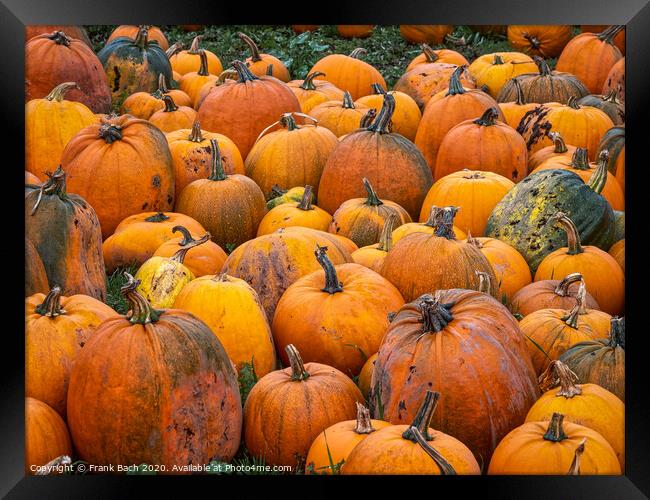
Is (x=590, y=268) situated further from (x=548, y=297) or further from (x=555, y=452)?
(x=555, y=452)

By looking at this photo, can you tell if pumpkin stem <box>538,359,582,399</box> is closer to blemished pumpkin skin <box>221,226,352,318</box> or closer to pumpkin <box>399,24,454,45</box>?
blemished pumpkin skin <box>221,226,352,318</box>

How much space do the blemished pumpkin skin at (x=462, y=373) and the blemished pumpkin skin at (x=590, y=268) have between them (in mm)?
1235

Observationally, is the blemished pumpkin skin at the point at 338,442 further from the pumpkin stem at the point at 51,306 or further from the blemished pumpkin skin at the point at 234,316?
the pumpkin stem at the point at 51,306

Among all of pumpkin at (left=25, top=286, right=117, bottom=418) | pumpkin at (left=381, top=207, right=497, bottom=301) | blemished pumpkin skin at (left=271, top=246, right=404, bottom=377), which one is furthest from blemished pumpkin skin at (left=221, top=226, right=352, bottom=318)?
pumpkin at (left=25, top=286, right=117, bottom=418)

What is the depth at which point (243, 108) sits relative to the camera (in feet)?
21.9

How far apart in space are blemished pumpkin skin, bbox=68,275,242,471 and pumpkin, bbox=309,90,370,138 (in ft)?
11.5

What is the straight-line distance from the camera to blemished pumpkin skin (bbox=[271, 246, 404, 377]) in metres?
4.36

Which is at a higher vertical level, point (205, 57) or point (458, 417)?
point (205, 57)

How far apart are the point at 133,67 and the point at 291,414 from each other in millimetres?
4883

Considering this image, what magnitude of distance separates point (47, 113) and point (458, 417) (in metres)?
3.47

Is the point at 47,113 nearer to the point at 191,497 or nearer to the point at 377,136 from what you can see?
the point at 377,136

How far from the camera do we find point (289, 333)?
440cm
